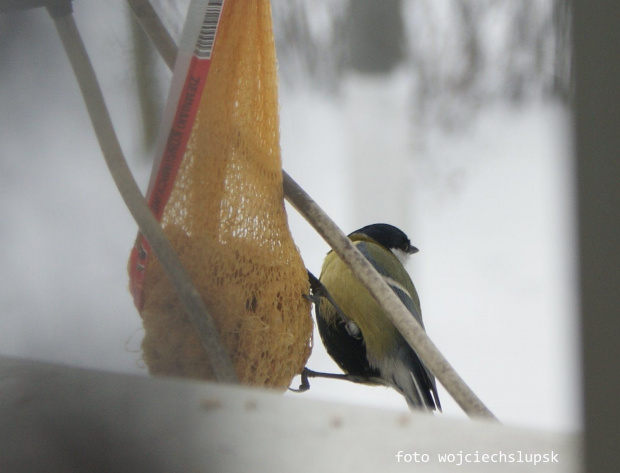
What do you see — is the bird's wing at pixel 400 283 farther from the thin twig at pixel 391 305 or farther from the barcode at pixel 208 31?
the barcode at pixel 208 31

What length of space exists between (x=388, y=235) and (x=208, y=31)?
712mm

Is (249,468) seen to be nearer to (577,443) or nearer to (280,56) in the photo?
(577,443)

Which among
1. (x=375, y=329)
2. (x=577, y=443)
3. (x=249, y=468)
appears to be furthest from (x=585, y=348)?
(x=375, y=329)

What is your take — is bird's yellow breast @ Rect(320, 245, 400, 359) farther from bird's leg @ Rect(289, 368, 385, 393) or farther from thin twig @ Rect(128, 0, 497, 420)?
thin twig @ Rect(128, 0, 497, 420)

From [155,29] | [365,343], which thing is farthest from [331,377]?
[155,29]

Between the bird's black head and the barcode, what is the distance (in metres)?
0.67

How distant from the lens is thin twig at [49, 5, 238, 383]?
1.27ft

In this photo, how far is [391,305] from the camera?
67 centimetres

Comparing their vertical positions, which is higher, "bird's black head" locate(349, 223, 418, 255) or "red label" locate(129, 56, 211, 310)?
"red label" locate(129, 56, 211, 310)

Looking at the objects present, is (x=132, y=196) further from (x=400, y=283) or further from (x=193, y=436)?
(x=400, y=283)

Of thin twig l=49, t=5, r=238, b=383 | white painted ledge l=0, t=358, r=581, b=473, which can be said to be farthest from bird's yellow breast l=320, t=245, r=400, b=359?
white painted ledge l=0, t=358, r=581, b=473

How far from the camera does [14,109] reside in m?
0.32

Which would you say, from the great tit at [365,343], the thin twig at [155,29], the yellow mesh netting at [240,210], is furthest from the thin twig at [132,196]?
the great tit at [365,343]

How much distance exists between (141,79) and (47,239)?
6.1 inches
